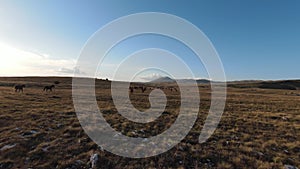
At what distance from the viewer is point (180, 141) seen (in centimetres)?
1008

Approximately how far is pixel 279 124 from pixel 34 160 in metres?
16.5

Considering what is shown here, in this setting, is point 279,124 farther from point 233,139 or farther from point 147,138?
point 147,138

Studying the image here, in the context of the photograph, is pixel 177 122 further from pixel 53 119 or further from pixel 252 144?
pixel 53 119

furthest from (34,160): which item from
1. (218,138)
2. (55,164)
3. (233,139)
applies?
(233,139)

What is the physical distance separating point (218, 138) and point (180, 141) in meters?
2.48

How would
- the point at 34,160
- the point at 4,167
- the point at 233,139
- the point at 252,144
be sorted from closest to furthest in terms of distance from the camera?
the point at 4,167 < the point at 34,160 < the point at 252,144 < the point at 233,139

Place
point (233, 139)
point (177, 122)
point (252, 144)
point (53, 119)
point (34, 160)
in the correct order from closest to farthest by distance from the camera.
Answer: point (34, 160) < point (252, 144) < point (233, 139) < point (53, 119) < point (177, 122)

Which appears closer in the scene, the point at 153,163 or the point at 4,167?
the point at 4,167

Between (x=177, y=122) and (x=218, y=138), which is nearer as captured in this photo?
(x=218, y=138)

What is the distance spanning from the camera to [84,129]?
11.3 m

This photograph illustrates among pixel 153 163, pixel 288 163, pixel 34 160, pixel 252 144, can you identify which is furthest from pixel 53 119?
pixel 288 163

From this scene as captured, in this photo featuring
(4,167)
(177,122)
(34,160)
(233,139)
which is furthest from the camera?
(177,122)

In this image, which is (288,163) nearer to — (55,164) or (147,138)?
(147,138)

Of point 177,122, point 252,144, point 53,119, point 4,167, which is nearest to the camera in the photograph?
point 4,167
